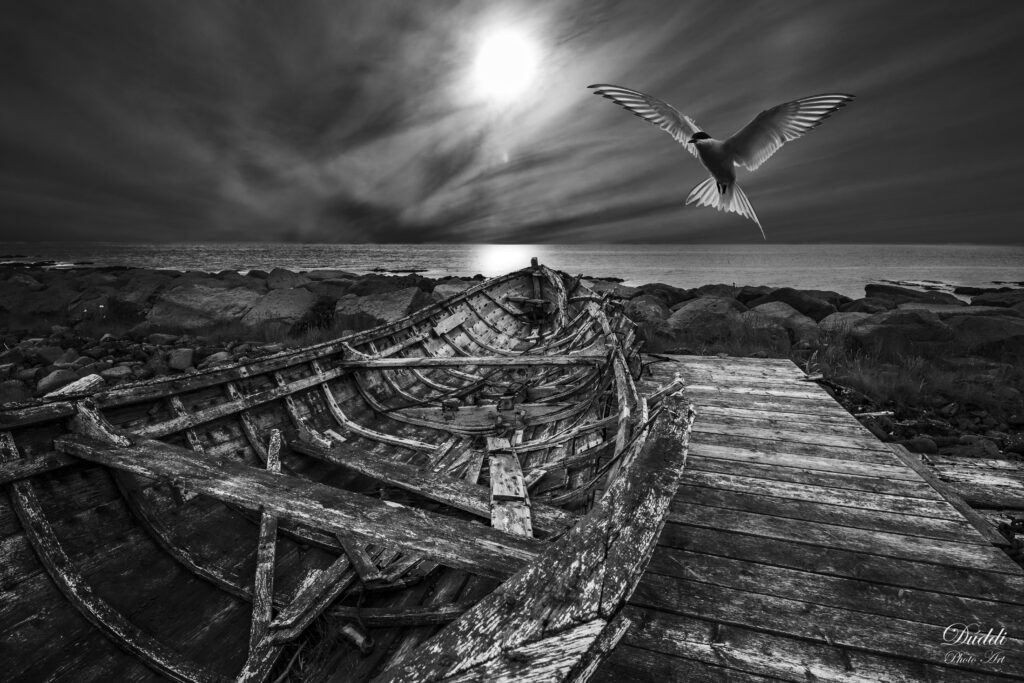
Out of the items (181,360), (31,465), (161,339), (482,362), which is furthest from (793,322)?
(161,339)

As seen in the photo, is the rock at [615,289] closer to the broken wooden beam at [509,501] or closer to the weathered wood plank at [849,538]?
the weathered wood plank at [849,538]

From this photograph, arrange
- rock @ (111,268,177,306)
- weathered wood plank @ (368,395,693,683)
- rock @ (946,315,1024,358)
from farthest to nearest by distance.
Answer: rock @ (111,268,177,306)
rock @ (946,315,1024,358)
weathered wood plank @ (368,395,693,683)

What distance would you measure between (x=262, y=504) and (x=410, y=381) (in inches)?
149

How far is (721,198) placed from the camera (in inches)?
206

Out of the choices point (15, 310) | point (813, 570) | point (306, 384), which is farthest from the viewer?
point (15, 310)

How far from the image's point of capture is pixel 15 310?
12406mm

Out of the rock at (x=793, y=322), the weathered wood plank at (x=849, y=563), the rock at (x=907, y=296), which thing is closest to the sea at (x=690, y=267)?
the rock at (x=907, y=296)

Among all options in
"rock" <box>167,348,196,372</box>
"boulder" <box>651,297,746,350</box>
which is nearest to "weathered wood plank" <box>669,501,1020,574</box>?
"boulder" <box>651,297,746,350</box>

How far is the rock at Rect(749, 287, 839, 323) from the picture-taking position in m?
13.4

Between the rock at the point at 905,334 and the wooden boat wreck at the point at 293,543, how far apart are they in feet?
26.5

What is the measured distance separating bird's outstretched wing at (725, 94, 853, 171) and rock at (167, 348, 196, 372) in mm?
9509

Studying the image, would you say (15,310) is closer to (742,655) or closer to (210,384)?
(210,384)

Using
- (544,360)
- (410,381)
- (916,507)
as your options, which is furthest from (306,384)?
(916,507)

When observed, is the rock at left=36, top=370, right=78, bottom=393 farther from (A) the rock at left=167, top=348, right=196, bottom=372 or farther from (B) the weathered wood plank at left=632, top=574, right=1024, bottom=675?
(B) the weathered wood plank at left=632, top=574, right=1024, bottom=675
